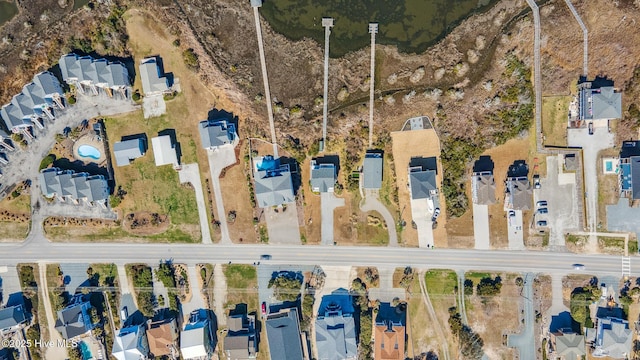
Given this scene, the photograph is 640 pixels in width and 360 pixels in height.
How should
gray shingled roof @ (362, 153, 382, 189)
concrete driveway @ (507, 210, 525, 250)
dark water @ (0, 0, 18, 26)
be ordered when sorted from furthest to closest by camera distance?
dark water @ (0, 0, 18, 26) → concrete driveway @ (507, 210, 525, 250) → gray shingled roof @ (362, 153, 382, 189)

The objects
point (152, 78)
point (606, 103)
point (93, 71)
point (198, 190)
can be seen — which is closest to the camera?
point (606, 103)

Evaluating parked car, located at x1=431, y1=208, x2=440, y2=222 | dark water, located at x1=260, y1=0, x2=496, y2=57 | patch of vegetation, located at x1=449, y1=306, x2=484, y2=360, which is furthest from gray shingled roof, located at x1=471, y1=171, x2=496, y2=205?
dark water, located at x1=260, y1=0, x2=496, y2=57

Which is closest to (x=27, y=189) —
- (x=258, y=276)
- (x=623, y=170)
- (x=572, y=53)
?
(x=258, y=276)

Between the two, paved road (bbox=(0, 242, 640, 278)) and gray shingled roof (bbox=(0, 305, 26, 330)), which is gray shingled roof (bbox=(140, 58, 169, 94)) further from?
gray shingled roof (bbox=(0, 305, 26, 330))

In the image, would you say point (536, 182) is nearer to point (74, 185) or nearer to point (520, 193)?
point (520, 193)

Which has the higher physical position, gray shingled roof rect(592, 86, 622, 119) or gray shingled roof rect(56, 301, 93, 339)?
gray shingled roof rect(592, 86, 622, 119)

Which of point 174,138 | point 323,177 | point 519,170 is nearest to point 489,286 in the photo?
point 519,170

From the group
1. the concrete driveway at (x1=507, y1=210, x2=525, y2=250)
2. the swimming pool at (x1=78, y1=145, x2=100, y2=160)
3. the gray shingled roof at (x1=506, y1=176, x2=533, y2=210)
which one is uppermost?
the swimming pool at (x1=78, y1=145, x2=100, y2=160)
